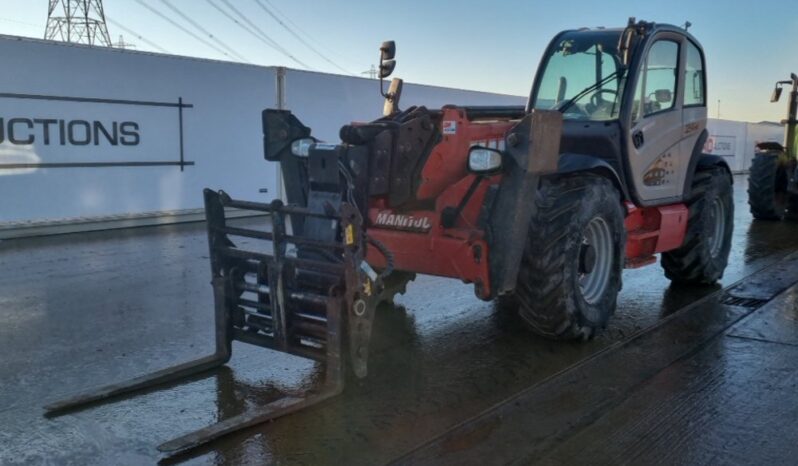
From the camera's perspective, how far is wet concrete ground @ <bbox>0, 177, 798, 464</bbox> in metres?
3.58

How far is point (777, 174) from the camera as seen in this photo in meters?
13.2

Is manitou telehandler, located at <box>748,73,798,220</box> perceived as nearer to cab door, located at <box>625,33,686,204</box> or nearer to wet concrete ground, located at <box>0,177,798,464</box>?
wet concrete ground, located at <box>0,177,798,464</box>

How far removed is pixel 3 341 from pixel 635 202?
5.18 meters

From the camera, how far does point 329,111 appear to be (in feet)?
46.5

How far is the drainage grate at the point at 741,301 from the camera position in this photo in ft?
21.6

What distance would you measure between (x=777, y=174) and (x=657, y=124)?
27.5 ft

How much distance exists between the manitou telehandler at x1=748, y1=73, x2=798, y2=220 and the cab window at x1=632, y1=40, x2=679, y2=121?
7.32 m

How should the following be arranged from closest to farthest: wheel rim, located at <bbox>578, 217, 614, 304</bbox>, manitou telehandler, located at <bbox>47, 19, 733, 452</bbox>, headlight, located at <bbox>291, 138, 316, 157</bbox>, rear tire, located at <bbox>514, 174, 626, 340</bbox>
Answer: manitou telehandler, located at <bbox>47, 19, 733, 452</bbox> < rear tire, located at <bbox>514, 174, 626, 340</bbox> < headlight, located at <bbox>291, 138, 316, 157</bbox> < wheel rim, located at <bbox>578, 217, 614, 304</bbox>

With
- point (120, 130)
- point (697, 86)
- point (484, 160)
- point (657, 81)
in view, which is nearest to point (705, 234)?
point (697, 86)

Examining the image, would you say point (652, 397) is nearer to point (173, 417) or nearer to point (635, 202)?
point (635, 202)

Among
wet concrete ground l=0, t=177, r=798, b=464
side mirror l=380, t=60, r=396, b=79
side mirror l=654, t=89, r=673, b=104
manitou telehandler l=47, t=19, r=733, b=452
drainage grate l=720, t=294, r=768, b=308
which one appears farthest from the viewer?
drainage grate l=720, t=294, r=768, b=308

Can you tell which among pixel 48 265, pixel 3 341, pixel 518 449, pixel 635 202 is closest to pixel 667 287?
pixel 635 202

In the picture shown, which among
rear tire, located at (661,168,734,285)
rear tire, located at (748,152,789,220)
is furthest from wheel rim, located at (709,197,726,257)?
rear tire, located at (748,152,789,220)

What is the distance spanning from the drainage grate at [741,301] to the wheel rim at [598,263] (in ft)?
5.74
